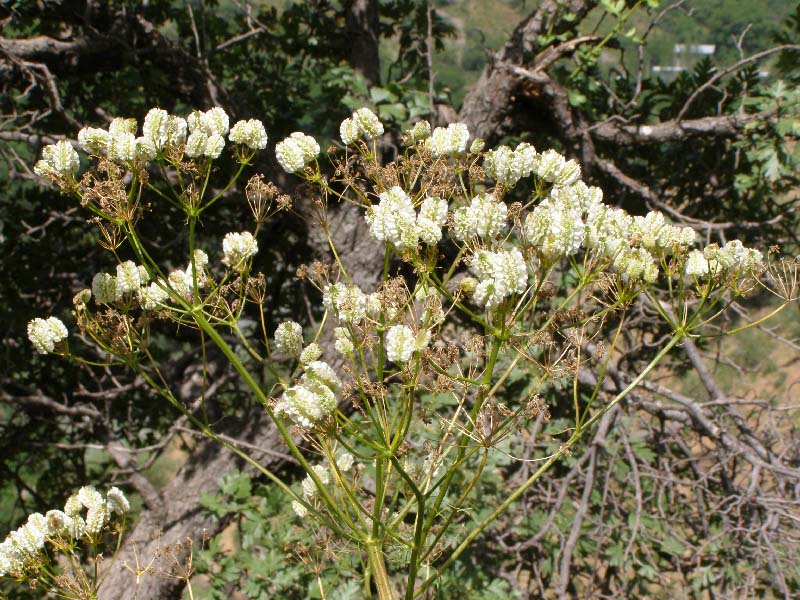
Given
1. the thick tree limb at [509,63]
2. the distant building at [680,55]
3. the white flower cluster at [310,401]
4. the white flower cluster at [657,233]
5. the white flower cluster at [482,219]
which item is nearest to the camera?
the white flower cluster at [310,401]

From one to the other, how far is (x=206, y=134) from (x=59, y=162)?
0.28 m

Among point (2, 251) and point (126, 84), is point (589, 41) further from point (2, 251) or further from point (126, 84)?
point (2, 251)

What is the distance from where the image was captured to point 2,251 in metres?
3.99

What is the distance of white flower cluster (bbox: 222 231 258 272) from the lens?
1533 millimetres

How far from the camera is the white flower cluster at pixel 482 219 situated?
1280mm

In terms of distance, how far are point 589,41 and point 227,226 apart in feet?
7.47

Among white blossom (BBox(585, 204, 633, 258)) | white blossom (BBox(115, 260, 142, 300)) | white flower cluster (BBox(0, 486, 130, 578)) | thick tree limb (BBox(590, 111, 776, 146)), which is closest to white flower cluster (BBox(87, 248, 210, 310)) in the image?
white blossom (BBox(115, 260, 142, 300))

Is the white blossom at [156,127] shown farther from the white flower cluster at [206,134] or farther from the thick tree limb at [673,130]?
the thick tree limb at [673,130]

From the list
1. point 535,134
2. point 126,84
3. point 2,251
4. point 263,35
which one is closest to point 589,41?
point 535,134

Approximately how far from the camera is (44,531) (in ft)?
4.65

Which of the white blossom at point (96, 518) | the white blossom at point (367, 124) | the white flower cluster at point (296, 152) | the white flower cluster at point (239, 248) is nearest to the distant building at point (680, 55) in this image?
the white blossom at point (367, 124)

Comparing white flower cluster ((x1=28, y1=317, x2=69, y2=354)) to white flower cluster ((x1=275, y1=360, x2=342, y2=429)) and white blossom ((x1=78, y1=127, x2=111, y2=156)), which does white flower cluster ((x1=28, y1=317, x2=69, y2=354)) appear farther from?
A: white flower cluster ((x1=275, y1=360, x2=342, y2=429))

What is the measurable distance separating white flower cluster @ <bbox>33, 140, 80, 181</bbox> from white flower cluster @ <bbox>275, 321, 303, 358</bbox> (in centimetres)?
50

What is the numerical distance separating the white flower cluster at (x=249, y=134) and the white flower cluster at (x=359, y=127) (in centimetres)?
18
